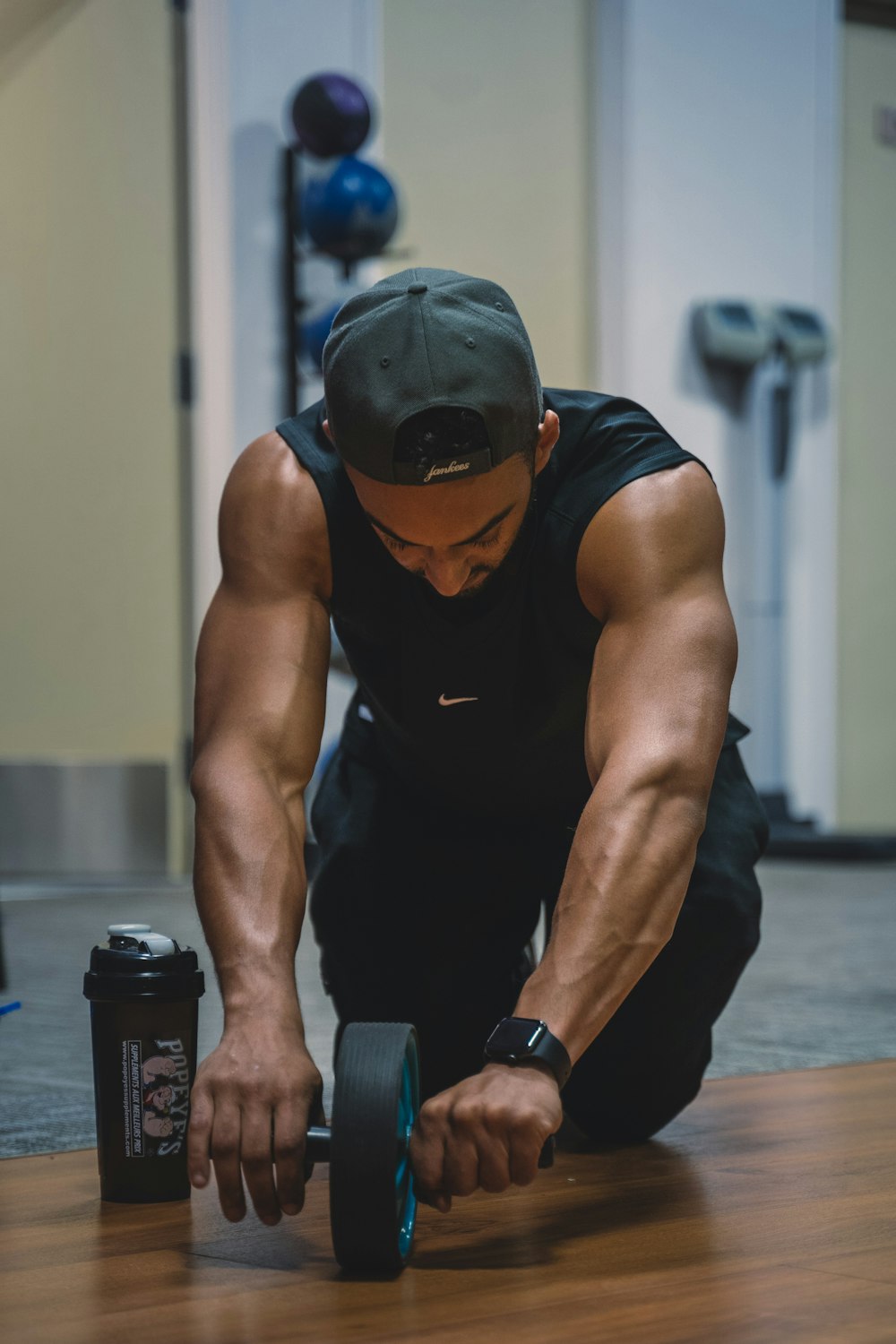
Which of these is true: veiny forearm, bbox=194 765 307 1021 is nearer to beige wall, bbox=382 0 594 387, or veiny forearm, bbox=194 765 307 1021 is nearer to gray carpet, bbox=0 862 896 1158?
gray carpet, bbox=0 862 896 1158

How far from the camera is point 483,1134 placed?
3.61 ft

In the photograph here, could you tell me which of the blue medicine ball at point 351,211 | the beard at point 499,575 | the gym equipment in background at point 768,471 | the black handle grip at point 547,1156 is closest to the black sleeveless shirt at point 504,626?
the beard at point 499,575

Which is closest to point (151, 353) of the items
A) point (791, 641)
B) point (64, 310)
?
point (64, 310)

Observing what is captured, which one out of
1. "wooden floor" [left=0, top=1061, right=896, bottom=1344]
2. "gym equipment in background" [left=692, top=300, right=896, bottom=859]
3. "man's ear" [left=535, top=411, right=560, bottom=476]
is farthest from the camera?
"gym equipment in background" [left=692, top=300, right=896, bottom=859]

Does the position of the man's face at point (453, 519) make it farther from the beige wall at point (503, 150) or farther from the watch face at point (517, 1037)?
the beige wall at point (503, 150)

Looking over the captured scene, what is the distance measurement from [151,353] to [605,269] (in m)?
1.67

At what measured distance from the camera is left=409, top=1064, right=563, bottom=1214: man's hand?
1.10m

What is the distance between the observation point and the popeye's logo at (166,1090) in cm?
140

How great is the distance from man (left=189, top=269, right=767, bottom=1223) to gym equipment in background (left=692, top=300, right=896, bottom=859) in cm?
398

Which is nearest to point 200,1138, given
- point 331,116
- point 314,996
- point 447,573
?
point 447,573

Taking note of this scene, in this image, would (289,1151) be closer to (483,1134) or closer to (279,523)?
Answer: (483,1134)

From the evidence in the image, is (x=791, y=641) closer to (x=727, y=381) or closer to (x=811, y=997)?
(x=727, y=381)

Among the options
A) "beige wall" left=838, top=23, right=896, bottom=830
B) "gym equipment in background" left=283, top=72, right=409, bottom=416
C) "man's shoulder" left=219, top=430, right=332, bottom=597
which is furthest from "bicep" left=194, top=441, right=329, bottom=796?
"beige wall" left=838, top=23, right=896, bottom=830

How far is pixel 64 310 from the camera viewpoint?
474cm
